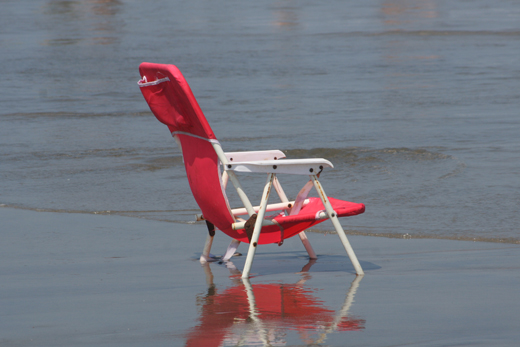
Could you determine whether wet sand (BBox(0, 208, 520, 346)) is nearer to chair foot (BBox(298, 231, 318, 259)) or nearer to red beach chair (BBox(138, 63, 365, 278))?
chair foot (BBox(298, 231, 318, 259))

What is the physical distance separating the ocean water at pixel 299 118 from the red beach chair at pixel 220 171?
134 centimetres

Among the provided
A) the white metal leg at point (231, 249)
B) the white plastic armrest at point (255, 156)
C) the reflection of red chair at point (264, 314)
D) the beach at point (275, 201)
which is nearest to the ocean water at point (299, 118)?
the beach at point (275, 201)

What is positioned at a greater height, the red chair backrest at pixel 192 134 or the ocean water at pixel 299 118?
the red chair backrest at pixel 192 134

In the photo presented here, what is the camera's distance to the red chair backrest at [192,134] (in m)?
4.36

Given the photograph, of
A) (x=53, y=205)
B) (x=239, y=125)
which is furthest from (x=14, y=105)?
(x=53, y=205)

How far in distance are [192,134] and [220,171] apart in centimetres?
28

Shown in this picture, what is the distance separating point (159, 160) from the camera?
9227 millimetres

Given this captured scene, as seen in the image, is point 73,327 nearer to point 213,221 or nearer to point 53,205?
point 213,221

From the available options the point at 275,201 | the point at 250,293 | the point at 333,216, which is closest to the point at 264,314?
the point at 250,293

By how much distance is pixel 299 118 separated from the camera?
12148mm

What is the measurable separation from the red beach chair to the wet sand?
0.29 meters

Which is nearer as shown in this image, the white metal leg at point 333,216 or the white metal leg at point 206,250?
the white metal leg at point 333,216

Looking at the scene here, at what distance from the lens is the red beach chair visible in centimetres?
432

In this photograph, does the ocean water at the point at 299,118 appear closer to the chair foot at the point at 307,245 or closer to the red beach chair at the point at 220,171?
the chair foot at the point at 307,245
